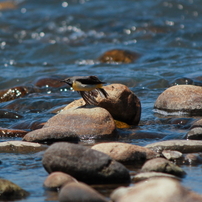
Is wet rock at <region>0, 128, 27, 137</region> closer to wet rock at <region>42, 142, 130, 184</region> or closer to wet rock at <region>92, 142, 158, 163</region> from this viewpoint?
wet rock at <region>92, 142, 158, 163</region>

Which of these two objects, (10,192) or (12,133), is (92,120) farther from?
(10,192)

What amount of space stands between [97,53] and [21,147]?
37.3 ft

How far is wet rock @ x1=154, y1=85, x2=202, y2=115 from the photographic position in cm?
880

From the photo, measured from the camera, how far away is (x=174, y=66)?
47.1ft

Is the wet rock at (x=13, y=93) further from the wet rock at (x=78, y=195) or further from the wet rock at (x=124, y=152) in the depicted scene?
the wet rock at (x=78, y=195)

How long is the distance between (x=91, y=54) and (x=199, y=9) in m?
8.88

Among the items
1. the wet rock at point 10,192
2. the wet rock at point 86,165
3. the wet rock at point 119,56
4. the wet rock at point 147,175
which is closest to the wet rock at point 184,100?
the wet rock at point 147,175

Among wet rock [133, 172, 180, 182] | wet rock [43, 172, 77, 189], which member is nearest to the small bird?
wet rock [133, 172, 180, 182]

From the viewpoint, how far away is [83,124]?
727 centimetres

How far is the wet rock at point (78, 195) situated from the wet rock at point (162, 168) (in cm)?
117

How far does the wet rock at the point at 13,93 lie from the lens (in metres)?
11.8

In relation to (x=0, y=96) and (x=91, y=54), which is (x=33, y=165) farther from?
(x=91, y=54)

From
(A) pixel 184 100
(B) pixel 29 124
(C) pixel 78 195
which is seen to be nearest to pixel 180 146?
(C) pixel 78 195

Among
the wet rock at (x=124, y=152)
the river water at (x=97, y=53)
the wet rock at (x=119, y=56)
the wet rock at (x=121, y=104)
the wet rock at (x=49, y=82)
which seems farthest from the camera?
the wet rock at (x=119, y=56)
